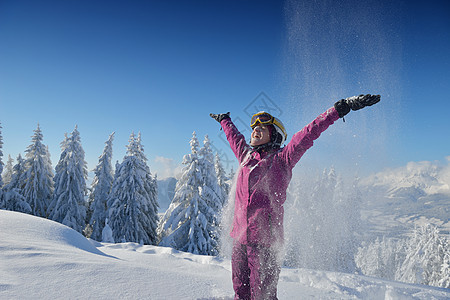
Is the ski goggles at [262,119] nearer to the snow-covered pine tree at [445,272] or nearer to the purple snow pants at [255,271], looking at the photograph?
the purple snow pants at [255,271]

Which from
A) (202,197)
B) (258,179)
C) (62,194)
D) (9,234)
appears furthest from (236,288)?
(62,194)

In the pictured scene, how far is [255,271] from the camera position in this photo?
9.34ft

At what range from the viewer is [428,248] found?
22.0 metres

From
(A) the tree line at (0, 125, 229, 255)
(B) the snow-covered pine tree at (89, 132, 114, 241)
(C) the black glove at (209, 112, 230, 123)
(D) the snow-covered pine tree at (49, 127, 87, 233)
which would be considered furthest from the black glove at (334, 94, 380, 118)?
(D) the snow-covered pine tree at (49, 127, 87, 233)

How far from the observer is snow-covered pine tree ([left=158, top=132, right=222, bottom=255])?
15.7 m

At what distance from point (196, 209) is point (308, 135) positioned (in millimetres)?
14073

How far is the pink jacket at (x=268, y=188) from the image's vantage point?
2.75m

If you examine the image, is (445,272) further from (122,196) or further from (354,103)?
(122,196)

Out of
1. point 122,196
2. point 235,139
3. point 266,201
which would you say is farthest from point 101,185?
point 266,201

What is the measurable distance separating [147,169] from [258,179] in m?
21.3

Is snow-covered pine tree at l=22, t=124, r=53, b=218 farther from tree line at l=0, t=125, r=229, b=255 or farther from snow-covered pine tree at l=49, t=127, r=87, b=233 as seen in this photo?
snow-covered pine tree at l=49, t=127, r=87, b=233

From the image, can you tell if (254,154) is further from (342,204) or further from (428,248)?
(428,248)

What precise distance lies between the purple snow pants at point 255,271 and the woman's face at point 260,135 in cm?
136

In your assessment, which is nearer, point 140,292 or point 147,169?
point 140,292
